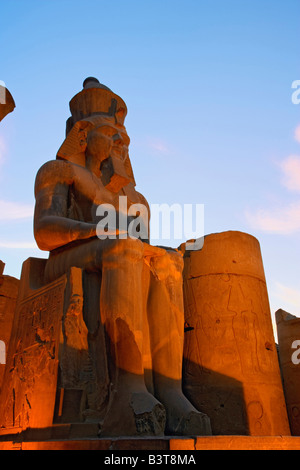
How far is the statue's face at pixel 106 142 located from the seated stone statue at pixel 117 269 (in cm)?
Result: 1

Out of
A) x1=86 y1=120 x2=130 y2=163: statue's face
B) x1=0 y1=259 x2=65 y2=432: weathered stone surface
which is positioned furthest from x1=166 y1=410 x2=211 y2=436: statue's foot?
x1=86 y1=120 x2=130 y2=163: statue's face

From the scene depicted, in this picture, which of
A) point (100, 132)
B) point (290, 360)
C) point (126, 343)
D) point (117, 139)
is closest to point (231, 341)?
point (290, 360)

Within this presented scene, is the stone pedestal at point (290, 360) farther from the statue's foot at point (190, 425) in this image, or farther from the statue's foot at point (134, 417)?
the statue's foot at point (134, 417)

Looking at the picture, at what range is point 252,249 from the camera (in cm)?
548

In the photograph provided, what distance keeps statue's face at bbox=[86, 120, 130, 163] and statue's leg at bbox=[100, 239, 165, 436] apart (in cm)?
147

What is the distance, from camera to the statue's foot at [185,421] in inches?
120

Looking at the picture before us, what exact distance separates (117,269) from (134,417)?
108 centimetres

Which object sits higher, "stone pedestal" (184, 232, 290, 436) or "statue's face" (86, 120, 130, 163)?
"statue's face" (86, 120, 130, 163)

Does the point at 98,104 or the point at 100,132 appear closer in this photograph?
the point at 100,132

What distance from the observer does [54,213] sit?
398 centimetres

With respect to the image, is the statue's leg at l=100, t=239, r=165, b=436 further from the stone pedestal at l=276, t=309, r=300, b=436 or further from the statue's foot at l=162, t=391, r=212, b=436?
the stone pedestal at l=276, t=309, r=300, b=436

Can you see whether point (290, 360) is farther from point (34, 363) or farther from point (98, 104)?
point (98, 104)

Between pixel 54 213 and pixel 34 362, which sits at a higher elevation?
pixel 54 213

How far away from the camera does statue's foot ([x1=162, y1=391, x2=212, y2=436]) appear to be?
9.97ft
